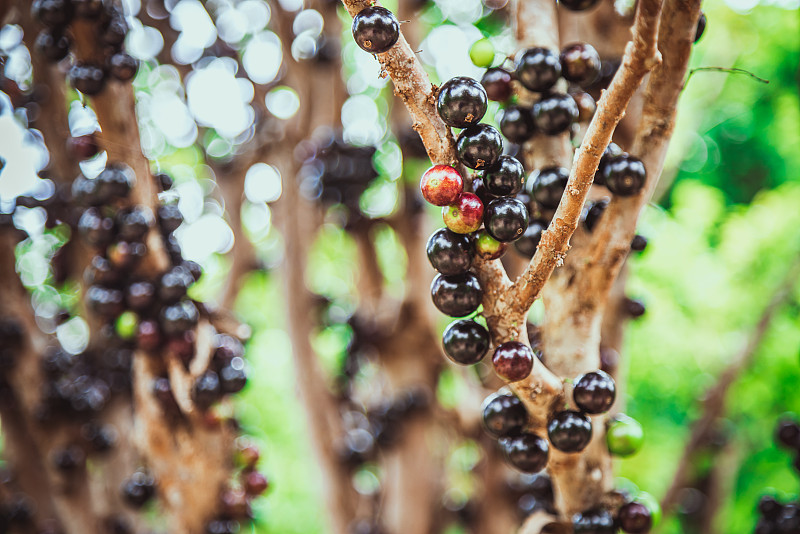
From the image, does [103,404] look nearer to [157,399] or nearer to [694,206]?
[157,399]

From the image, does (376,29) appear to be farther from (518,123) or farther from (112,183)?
(112,183)

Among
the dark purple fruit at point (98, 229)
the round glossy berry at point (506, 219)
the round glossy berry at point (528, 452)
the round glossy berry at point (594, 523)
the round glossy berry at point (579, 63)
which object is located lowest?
the round glossy berry at point (594, 523)

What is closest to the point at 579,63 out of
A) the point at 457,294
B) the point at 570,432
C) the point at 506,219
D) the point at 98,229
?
the point at 506,219

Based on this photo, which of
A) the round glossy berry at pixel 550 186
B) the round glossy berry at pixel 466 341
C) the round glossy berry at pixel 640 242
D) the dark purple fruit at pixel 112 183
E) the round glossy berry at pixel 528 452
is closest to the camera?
the round glossy berry at pixel 466 341

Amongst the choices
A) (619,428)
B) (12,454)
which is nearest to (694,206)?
(619,428)

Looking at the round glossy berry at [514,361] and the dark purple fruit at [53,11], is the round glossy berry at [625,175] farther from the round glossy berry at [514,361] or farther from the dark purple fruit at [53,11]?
the dark purple fruit at [53,11]

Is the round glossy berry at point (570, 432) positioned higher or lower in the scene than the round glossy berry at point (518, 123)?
lower

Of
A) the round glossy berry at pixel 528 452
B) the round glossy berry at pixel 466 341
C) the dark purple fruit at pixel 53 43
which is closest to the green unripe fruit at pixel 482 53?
the round glossy berry at pixel 466 341
